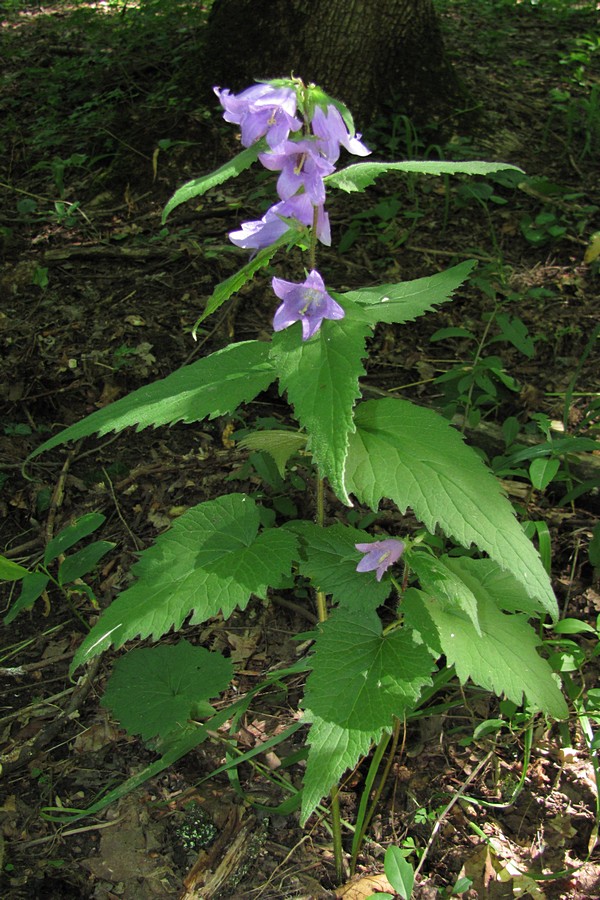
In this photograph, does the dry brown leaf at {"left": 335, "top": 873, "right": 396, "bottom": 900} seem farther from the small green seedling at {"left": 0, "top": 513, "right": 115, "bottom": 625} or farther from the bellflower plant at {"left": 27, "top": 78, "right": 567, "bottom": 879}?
the small green seedling at {"left": 0, "top": 513, "right": 115, "bottom": 625}

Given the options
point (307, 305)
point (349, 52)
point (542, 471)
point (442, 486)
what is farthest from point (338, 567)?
point (349, 52)

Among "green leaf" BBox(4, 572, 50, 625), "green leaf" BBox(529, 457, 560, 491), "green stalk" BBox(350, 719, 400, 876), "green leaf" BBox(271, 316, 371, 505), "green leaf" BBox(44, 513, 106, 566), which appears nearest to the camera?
"green leaf" BBox(271, 316, 371, 505)

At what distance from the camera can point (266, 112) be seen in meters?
1.39

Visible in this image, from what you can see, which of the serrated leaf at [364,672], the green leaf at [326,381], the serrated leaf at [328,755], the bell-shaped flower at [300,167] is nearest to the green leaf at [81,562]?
the serrated leaf at [364,672]

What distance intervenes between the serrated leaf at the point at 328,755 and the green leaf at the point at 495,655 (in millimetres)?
319

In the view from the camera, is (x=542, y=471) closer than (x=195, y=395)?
No

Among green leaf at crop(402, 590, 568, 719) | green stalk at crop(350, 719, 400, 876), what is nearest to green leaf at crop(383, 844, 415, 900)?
green stalk at crop(350, 719, 400, 876)

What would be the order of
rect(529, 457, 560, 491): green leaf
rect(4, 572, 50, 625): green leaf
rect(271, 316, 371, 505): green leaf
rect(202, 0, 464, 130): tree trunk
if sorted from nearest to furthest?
rect(271, 316, 371, 505): green leaf, rect(4, 572, 50, 625): green leaf, rect(529, 457, 560, 491): green leaf, rect(202, 0, 464, 130): tree trunk

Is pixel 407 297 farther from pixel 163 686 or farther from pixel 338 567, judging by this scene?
pixel 163 686

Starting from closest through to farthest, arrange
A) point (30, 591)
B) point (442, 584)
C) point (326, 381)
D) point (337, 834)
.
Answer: point (326, 381) → point (442, 584) → point (337, 834) → point (30, 591)

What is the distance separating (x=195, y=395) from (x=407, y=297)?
0.61 m

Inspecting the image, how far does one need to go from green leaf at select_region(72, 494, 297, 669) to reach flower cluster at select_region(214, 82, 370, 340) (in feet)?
1.91

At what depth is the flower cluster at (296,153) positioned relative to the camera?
1378 millimetres

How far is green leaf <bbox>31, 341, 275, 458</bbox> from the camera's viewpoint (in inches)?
61.7
